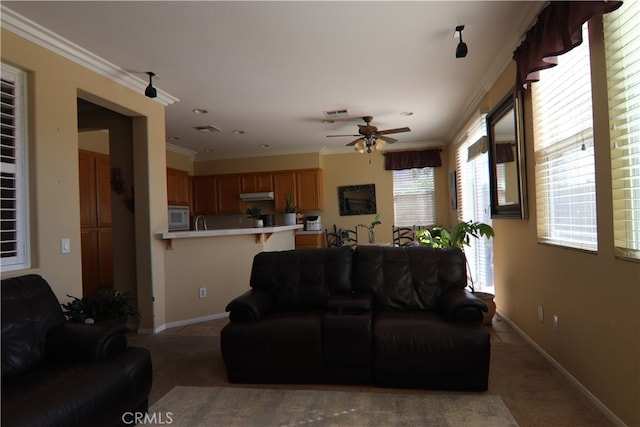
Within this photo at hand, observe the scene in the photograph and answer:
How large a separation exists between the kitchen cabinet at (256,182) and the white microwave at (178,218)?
47.6 inches

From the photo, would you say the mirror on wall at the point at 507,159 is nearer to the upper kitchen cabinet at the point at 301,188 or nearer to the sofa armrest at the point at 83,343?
the sofa armrest at the point at 83,343

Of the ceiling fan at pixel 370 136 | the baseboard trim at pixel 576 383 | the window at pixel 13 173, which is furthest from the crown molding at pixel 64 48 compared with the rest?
the baseboard trim at pixel 576 383

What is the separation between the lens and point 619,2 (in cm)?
A: 160

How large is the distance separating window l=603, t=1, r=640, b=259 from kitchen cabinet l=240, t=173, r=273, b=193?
575 cm

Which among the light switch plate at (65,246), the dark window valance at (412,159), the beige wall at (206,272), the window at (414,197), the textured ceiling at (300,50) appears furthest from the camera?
the window at (414,197)

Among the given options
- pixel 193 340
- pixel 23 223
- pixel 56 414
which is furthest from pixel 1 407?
pixel 193 340

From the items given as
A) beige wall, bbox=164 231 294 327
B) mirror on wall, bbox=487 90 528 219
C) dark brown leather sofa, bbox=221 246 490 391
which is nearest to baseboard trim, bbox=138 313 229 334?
beige wall, bbox=164 231 294 327

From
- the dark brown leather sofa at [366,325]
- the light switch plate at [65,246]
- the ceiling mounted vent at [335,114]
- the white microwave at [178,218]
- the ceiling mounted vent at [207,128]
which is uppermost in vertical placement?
the ceiling mounted vent at [207,128]

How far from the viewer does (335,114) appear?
4.67 meters

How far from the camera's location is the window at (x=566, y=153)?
2.06 m

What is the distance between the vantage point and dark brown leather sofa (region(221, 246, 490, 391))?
222 cm

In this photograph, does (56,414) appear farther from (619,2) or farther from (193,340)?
(619,2)

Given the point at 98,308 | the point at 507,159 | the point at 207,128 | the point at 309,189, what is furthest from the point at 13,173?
the point at 309,189

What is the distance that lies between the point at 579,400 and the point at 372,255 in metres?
1.64
